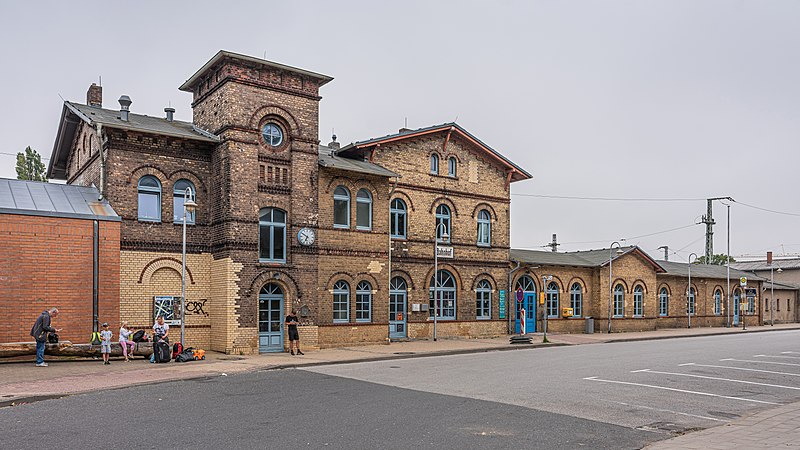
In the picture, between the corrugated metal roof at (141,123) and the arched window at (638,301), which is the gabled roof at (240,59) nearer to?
the corrugated metal roof at (141,123)

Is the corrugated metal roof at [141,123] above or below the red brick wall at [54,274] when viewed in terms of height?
above

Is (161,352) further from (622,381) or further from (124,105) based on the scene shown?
(622,381)

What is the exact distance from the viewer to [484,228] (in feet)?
104

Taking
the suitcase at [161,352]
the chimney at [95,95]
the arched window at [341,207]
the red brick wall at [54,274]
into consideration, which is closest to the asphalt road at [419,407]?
the suitcase at [161,352]

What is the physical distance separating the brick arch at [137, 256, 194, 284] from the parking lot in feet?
22.9

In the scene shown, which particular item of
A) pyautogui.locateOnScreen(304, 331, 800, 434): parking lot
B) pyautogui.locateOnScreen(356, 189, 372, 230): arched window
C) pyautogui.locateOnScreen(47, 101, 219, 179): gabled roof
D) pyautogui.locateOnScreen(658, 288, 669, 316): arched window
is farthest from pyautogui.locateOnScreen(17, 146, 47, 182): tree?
pyautogui.locateOnScreen(658, 288, 669, 316): arched window

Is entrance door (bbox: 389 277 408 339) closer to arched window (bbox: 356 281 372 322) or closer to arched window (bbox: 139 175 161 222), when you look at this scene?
arched window (bbox: 356 281 372 322)

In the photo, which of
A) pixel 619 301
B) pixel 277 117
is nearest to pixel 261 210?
pixel 277 117

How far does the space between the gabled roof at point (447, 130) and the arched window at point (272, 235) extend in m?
4.85

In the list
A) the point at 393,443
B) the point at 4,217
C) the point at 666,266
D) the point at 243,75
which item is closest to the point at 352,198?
the point at 243,75

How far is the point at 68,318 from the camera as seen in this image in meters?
20.4

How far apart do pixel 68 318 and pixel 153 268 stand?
310 cm

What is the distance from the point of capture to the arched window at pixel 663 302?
4180cm

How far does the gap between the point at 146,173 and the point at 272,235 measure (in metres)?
4.65
